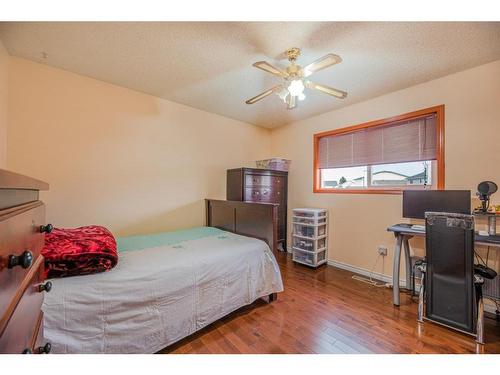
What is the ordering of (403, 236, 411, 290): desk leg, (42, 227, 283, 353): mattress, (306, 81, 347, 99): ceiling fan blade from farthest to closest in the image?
(403, 236, 411, 290): desk leg, (306, 81, 347, 99): ceiling fan blade, (42, 227, 283, 353): mattress

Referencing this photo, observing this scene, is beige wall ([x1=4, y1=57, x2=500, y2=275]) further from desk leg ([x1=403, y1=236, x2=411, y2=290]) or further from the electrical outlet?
desk leg ([x1=403, y1=236, x2=411, y2=290])

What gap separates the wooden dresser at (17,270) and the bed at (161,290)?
0.50m

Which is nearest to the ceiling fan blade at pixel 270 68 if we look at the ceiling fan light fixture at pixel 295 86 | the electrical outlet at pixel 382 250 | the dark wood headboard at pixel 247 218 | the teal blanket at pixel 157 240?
the ceiling fan light fixture at pixel 295 86

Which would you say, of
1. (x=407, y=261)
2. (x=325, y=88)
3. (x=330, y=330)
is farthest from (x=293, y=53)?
(x=407, y=261)

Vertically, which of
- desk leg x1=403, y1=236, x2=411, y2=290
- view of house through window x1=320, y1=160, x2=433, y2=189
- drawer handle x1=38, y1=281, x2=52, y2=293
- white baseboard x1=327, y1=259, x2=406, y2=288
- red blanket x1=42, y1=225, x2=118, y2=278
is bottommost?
white baseboard x1=327, y1=259, x2=406, y2=288

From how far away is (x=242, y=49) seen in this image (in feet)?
5.67

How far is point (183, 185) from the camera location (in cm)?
291

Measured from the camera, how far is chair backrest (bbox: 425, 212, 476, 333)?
154 centimetres

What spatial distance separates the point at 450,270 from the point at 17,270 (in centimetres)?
244

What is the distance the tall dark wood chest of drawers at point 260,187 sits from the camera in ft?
10.1

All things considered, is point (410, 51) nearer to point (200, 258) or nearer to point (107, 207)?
point (200, 258)

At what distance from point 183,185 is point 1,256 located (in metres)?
2.55

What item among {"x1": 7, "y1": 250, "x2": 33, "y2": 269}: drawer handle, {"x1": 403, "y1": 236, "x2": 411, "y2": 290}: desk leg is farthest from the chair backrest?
{"x1": 7, "y1": 250, "x2": 33, "y2": 269}: drawer handle

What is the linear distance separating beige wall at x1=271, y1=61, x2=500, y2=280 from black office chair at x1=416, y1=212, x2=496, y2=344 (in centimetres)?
76
